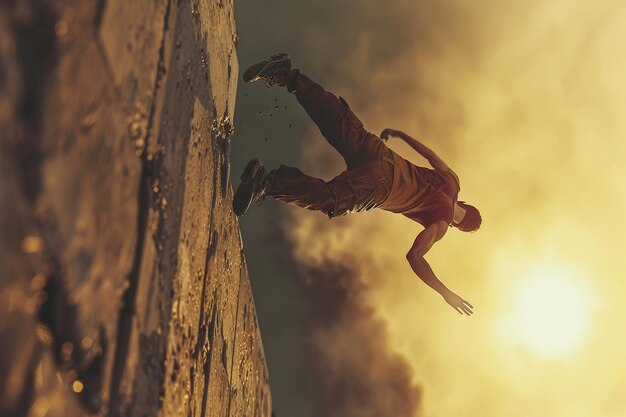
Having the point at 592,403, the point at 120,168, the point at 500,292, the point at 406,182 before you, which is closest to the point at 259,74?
the point at 406,182

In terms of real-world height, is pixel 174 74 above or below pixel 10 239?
above

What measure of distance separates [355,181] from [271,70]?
680 mm

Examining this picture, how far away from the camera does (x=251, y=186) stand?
2.37 metres

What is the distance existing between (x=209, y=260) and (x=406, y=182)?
1320 millimetres

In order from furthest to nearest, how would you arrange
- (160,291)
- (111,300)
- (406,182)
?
(406,182) < (160,291) < (111,300)

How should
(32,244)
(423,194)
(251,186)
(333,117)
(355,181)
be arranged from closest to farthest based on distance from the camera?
(32,244) → (251,186) → (355,181) → (333,117) → (423,194)

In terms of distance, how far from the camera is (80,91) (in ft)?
3.31

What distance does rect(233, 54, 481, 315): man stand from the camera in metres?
2.44

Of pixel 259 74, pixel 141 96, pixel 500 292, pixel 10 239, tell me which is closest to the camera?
pixel 10 239

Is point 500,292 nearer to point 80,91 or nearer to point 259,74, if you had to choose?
point 259,74

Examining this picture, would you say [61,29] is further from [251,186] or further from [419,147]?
[419,147]

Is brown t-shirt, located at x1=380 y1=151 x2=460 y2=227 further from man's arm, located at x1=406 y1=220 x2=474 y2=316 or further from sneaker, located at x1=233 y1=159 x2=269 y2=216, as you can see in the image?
sneaker, located at x1=233 y1=159 x2=269 y2=216

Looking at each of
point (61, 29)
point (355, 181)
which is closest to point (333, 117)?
point (355, 181)

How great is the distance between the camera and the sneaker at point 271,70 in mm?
2648
